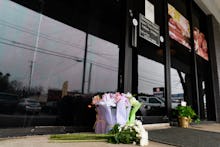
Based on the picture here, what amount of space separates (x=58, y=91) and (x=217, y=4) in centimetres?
424

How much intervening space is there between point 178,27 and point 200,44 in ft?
3.05

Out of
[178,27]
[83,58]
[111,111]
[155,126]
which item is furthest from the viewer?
[178,27]

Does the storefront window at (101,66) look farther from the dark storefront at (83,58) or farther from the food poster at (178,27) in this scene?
the food poster at (178,27)

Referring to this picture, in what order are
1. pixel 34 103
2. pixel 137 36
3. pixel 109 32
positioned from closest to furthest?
pixel 34 103
pixel 109 32
pixel 137 36

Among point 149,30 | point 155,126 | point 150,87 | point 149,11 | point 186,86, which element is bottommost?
point 155,126

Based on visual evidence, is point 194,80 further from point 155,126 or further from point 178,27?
point 155,126

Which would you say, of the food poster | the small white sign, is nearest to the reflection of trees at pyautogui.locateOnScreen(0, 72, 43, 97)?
the small white sign

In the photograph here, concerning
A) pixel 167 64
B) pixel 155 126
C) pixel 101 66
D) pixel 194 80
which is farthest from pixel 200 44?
pixel 101 66

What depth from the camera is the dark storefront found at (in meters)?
1.33

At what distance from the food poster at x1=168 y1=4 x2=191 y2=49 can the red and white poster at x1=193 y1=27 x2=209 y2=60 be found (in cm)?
28

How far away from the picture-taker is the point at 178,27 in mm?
3195

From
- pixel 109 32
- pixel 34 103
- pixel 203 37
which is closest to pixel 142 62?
pixel 109 32

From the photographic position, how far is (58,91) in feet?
4.83

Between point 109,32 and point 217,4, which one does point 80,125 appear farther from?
point 217,4
